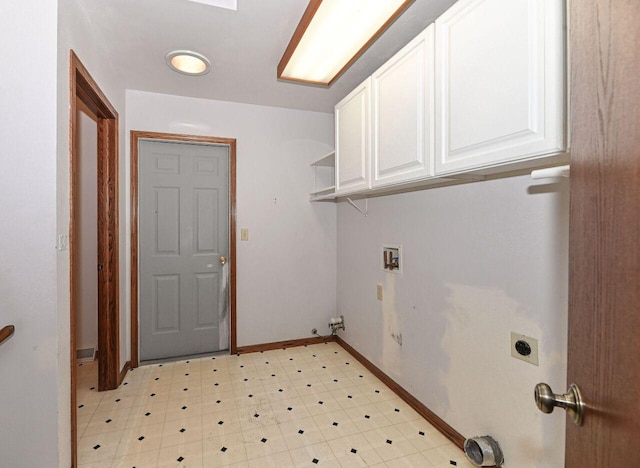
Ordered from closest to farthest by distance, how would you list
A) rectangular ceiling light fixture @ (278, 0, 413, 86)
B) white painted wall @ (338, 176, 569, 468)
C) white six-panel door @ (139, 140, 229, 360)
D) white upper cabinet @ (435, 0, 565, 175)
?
white upper cabinet @ (435, 0, 565, 175), white painted wall @ (338, 176, 569, 468), rectangular ceiling light fixture @ (278, 0, 413, 86), white six-panel door @ (139, 140, 229, 360)

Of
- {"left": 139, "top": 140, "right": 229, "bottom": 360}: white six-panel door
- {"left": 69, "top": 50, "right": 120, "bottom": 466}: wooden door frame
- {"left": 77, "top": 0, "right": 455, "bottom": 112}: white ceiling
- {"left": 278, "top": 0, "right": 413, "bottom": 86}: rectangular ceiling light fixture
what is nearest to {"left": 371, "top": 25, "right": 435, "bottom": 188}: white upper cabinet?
{"left": 278, "top": 0, "right": 413, "bottom": 86}: rectangular ceiling light fixture

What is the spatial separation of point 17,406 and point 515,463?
7.05 ft

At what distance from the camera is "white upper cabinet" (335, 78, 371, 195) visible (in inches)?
75.8

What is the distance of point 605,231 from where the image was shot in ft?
1.72

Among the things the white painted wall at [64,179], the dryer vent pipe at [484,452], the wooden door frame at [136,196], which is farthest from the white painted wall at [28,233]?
the dryer vent pipe at [484,452]

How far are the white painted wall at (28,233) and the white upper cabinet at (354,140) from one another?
1509 mm

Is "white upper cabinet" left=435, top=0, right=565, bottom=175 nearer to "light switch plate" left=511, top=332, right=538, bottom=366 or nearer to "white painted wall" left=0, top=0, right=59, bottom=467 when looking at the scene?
"light switch plate" left=511, top=332, right=538, bottom=366

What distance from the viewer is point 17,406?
1.33 m

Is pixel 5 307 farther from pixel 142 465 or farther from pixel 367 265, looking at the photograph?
pixel 367 265

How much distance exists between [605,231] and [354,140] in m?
1.67

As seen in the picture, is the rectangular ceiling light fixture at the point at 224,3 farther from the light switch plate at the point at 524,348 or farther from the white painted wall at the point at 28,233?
the light switch plate at the point at 524,348

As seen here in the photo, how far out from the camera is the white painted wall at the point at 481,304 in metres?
1.30

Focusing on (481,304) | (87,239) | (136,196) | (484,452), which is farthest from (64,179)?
(484,452)

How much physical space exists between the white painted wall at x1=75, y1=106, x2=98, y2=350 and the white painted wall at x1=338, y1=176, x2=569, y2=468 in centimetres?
257
